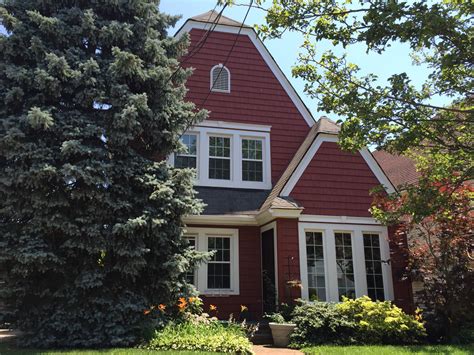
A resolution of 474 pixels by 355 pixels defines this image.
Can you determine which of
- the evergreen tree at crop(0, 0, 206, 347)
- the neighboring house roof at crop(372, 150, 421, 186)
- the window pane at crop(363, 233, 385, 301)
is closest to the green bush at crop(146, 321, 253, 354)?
the evergreen tree at crop(0, 0, 206, 347)

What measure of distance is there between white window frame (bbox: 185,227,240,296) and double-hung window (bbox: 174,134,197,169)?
84.1 inches

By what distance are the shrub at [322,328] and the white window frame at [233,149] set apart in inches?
191

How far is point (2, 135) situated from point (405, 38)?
7651 mm

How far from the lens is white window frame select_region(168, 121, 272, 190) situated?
13094 millimetres

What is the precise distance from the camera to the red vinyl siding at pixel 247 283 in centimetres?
1186

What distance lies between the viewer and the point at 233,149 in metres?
13.6

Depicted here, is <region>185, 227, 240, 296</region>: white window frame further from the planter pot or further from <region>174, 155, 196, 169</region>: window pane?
the planter pot

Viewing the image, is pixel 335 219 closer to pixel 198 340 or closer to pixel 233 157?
pixel 233 157

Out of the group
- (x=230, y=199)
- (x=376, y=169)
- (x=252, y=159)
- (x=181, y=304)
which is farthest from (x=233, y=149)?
(x=181, y=304)

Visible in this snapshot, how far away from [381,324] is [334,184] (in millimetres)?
4099

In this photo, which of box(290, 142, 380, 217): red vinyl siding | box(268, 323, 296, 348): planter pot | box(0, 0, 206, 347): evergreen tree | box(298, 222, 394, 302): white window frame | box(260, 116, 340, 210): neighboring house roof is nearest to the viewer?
box(0, 0, 206, 347): evergreen tree

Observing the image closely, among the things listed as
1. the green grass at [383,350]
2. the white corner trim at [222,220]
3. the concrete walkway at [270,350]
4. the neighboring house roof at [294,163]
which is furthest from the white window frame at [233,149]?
the green grass at [383,350]

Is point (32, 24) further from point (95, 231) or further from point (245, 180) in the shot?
point (245, 180)

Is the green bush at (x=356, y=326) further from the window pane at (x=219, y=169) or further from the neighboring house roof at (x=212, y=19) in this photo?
the neighboring house roof at (x=212, y=19)
